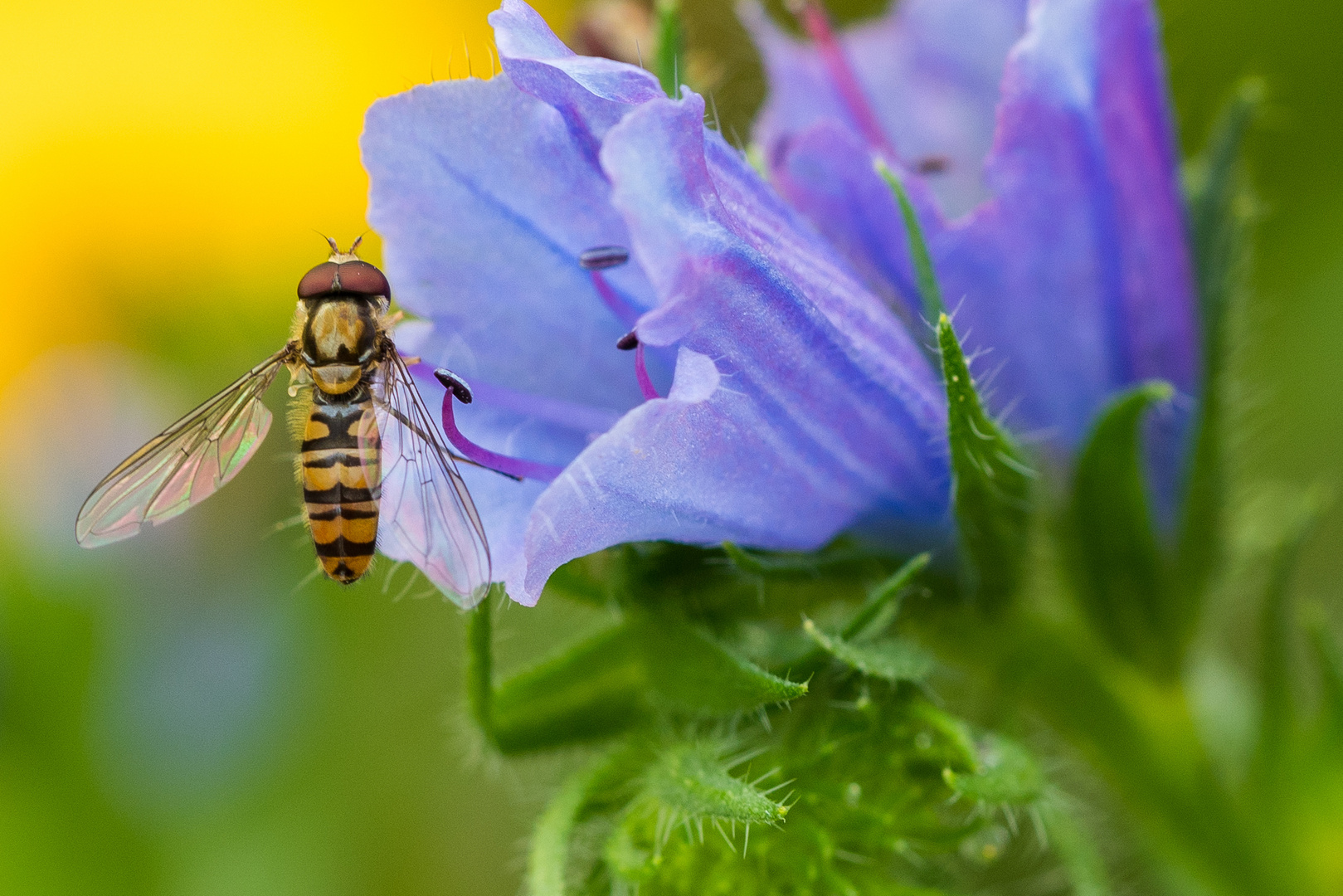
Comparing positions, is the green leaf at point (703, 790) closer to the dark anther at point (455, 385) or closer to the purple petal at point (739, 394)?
the purple petal at point (739, 394)

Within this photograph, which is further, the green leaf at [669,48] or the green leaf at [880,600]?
the green leaf at [669,48]

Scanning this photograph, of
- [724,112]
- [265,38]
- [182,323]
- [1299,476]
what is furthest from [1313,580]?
[265,38]

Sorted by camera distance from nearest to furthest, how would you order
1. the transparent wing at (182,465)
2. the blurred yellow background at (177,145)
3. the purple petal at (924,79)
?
the transparent wing at (182,465)
the purple petal at (924,79)
the blurred yellow background at (177,145)

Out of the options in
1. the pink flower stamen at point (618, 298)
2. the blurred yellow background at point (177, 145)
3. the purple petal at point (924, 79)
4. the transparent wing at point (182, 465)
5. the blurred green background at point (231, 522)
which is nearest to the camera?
the pink flower stamen at point (618, 298)

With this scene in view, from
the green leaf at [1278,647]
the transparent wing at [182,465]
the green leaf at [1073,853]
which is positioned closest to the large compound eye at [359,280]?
the transparent wing at [182,465]

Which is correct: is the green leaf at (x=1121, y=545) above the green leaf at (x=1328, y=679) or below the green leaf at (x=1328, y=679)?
above

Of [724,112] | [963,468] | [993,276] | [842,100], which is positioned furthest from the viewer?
[724,112]

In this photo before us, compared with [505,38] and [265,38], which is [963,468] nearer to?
[505,38]
